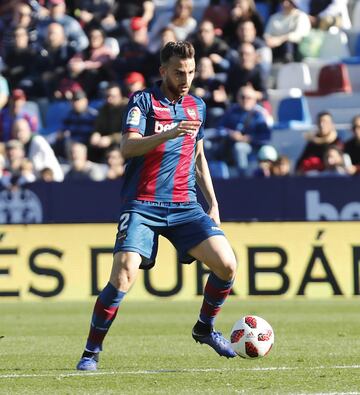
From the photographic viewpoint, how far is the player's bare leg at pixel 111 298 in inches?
336

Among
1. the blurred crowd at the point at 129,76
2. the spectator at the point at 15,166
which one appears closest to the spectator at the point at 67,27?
the blurred crowd at the point at 129,76

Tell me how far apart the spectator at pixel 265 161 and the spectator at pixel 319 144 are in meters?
0.45

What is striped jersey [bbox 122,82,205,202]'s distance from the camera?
8.77 m

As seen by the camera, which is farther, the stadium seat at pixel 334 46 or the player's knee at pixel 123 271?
the stadium seat at pixel 334 46

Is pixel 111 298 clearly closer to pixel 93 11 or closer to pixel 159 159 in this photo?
pixel 159 159

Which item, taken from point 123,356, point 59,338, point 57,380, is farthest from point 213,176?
point 57,380

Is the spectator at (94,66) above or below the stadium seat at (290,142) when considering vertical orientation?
above

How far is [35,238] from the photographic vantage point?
16.0 m

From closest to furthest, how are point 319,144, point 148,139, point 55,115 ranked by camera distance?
point 148,139 → point 319,144 → point 55,115

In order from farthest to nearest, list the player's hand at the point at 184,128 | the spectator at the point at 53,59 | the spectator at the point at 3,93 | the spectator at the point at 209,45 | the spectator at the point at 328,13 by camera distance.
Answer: the spectator at the point at 53,59
the spectator at the point at 328,13
the spectator at the point at 3,93
the spectator at the point at 209,45
the player's hand at the point at 184,128

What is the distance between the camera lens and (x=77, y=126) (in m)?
20.2

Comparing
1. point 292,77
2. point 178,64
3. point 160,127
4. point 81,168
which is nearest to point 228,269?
point 160,127

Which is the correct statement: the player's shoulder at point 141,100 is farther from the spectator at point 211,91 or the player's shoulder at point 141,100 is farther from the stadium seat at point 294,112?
the stadium seat at point 294,112

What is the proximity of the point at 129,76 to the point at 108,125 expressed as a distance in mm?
936
